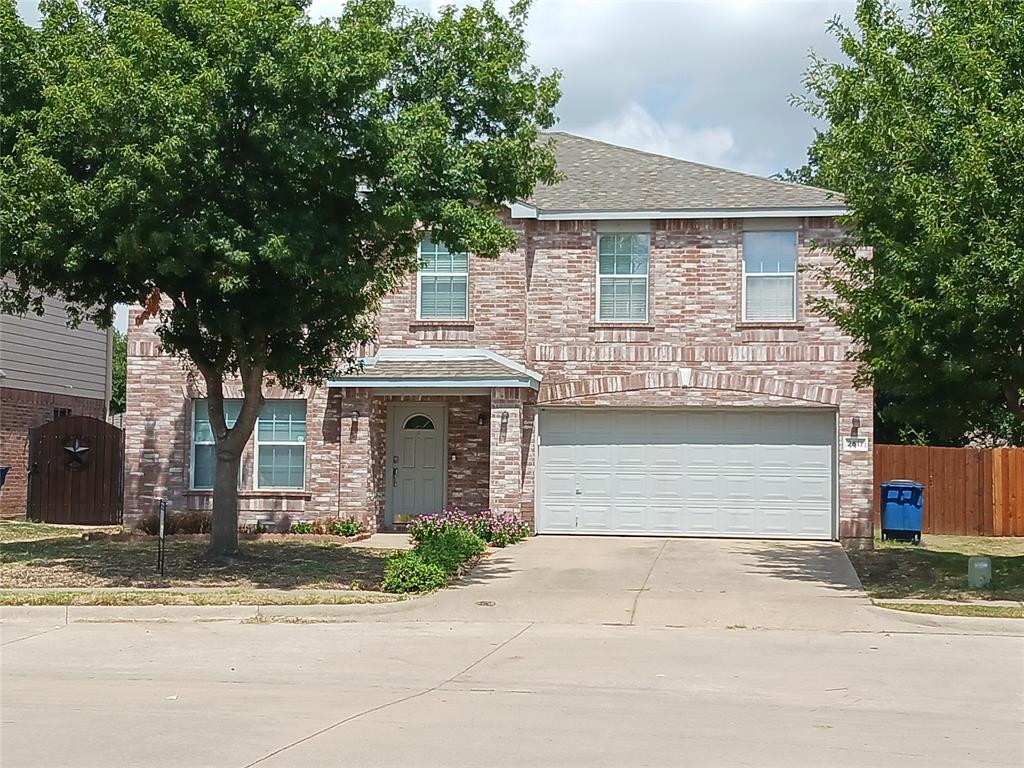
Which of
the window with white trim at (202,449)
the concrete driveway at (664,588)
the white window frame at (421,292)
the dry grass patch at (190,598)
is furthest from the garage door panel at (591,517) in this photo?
the dry grass patch at (190,598)

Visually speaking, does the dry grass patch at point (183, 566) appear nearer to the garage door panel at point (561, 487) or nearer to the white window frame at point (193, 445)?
the white window frame at point (193, 445)

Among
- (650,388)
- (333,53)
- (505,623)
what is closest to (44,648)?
(505,623)

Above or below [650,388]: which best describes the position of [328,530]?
below

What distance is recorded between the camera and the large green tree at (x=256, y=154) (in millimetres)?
13484

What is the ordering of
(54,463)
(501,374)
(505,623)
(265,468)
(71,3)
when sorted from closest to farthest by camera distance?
(505,623), (71,3), (501,374), (265,468), (54,463)

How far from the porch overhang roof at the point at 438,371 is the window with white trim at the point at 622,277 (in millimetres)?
1799

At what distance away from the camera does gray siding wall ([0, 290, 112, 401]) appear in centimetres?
2577

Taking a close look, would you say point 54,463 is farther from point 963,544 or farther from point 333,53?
point 963,544

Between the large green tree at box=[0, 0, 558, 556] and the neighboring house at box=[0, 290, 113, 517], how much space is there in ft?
33.2

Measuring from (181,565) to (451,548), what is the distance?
3608 millimetres

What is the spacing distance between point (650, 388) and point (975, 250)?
844 cm

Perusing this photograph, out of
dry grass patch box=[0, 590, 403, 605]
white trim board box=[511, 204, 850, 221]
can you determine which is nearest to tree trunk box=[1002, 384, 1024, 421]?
white trim board box=[511, 204, 850, 221]

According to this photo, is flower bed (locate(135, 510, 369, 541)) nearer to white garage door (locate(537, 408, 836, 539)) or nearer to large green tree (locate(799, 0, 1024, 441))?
white garage door (locate(537, 408, 836, 539))

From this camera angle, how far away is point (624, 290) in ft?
71.7
